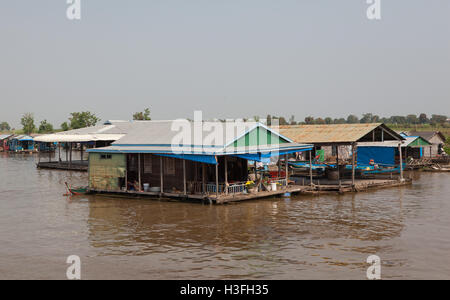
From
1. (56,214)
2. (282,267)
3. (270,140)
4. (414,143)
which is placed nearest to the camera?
(282,267)

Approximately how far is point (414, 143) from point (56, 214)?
37.8 meters

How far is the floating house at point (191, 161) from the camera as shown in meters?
25.4

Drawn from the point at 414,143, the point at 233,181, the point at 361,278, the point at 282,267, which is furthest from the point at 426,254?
the point at 414,143

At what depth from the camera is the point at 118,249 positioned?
54.1ft

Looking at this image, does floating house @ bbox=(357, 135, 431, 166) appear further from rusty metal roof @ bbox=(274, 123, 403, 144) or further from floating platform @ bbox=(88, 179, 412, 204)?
rusty metal roof @ bbox=(274, 123, 403, 144)

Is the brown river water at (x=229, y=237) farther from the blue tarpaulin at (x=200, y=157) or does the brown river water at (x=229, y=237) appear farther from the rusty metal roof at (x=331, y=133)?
the rusty metal roof at (x=331, y=133)

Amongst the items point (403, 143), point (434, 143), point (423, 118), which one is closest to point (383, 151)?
point (403, 143)

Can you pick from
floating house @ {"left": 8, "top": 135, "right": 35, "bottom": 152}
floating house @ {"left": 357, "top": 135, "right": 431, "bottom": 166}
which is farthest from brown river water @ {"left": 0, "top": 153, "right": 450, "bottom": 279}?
floating house @ {"left": 8, "top": 135, "right": 35, "bottom": 152}

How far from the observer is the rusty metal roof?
3058 cm

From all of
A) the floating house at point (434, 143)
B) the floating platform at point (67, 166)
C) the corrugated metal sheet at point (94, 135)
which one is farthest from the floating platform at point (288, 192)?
the floating house at point (434, 143)

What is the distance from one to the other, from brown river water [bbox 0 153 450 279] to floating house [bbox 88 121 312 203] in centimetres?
92

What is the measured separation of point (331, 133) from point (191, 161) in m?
10.9
